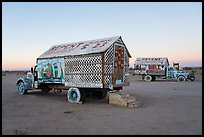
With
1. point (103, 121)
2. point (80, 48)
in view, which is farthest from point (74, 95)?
point (103, 121)

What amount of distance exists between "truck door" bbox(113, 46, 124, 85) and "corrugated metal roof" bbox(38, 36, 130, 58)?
2.36ft

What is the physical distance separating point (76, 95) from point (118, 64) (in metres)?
2.79

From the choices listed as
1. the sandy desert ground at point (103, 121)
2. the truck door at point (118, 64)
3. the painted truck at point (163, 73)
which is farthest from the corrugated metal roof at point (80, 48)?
the painted truck at point (163, 73)

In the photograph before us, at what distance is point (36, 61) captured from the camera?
46.6 feet

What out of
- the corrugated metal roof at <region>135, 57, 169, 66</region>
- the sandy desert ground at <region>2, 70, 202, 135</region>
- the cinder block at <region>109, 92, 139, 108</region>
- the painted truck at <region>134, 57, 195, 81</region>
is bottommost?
the sandy desert ground at <region>2, 70, 202, 135</region>

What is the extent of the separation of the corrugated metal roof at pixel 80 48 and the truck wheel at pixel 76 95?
79.1 inches

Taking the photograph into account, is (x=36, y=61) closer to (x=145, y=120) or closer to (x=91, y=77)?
(x=91, y=77)

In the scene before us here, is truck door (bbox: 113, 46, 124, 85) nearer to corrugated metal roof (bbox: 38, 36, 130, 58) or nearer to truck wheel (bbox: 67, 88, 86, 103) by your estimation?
corrugated metal roof (bbox: 38, 36, 130, 58)

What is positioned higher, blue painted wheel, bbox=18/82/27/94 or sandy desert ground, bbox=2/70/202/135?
blue painted wheel, bbox=18/82/27/94

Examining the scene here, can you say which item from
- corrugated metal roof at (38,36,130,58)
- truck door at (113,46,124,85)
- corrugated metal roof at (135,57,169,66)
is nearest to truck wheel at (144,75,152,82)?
corrugated metal roof at (135,57,169,66)

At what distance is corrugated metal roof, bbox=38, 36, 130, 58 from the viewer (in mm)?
11141

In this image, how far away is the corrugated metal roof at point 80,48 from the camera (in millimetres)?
11141

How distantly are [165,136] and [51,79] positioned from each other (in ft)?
29.0

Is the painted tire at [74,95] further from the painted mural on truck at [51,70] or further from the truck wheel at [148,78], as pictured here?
the truck wheel at [148,78]
